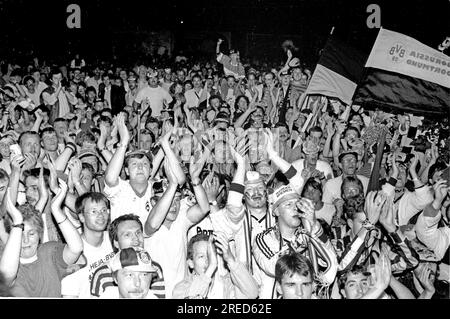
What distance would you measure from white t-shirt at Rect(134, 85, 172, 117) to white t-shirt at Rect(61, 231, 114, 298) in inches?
247

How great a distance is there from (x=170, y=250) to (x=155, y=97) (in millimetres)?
6404

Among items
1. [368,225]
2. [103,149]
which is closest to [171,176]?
[368,225]

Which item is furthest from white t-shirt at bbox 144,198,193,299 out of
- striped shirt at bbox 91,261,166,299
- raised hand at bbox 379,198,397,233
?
raised hand at bbox 379,198,397,233

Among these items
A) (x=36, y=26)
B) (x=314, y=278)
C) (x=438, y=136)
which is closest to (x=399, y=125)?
(x=438, y=136)

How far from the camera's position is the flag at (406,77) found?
23.2 feet

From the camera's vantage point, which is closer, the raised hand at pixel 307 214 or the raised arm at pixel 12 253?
the raised arm at pixel 12 253

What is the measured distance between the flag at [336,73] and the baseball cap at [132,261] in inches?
210

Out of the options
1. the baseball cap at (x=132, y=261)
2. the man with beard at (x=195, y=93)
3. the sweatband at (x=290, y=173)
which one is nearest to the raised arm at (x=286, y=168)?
the sweatband at (x=290, y=173)

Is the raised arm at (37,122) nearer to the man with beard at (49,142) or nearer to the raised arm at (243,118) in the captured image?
the man with beard at (49,142)

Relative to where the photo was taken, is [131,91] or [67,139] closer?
[67,139]

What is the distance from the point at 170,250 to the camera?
4.95 m

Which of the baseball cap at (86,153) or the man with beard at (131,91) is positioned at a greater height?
the man with beard at (131,91)

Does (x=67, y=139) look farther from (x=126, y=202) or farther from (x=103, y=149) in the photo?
(x=126, y=202)

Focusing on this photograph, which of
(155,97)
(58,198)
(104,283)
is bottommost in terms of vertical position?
(104,283)
